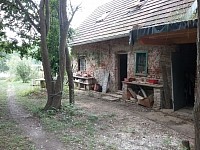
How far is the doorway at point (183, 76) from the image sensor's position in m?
9.11

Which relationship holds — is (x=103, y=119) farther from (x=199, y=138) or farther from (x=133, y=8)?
(x=133, y=8)

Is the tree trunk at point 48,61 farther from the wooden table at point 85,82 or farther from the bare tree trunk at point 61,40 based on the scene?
the wooden table at point 85,82

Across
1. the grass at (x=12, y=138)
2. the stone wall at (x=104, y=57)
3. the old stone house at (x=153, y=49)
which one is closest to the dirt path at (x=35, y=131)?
the grass at (x=12, y=138)

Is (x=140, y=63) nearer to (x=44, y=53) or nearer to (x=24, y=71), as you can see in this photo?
(x=44, y=53)

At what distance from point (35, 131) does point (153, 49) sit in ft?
19.1

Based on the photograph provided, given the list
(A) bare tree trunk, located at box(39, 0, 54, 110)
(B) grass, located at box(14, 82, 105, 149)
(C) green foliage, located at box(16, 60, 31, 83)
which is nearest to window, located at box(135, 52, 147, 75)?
(B) grass, located at box(14, 82, 105, 149)

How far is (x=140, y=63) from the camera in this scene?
36.3 ft

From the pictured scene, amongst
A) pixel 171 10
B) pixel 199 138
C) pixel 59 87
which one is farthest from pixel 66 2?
pixel 199 138

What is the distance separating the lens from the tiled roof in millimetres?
9066

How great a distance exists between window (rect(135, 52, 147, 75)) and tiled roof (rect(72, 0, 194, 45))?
1.12 meters

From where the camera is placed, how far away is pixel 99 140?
564 cm

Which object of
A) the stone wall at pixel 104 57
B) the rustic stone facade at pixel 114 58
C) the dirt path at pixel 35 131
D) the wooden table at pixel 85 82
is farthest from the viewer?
the wooden table at pixel 85 82

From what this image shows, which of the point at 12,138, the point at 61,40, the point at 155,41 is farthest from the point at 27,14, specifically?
the point at 12,138

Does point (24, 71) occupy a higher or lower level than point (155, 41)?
lower
